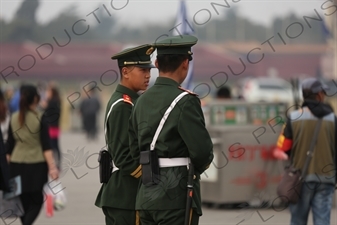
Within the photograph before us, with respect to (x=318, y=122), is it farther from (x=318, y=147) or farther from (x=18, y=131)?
(x=18, y=131)

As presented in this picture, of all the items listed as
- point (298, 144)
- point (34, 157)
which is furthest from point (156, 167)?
point (34, 157)

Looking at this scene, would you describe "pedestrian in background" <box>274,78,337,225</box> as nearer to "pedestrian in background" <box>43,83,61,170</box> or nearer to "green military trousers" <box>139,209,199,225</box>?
"green military trousers" <box>139,209,199,225</box>

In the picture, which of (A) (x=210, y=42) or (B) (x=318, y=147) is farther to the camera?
(A) (x=210, y=42)

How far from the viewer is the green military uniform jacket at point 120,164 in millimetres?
5797

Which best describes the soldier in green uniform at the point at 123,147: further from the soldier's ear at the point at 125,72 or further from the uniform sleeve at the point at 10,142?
the uniform sleeve at the point at 10,142

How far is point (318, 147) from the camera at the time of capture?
7801 millimetres

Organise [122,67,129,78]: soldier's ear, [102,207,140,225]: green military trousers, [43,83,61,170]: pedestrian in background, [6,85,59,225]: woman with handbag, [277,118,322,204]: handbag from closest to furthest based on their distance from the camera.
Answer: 1. [102,207,140,225]: green military trousers
2. [122,67,129,78]: soldier's ear
3. [277,118,322,204]: handbag
4. [6,85,59,225]: woman with handbag
5. [43,83,61,170]: pedestrian in background

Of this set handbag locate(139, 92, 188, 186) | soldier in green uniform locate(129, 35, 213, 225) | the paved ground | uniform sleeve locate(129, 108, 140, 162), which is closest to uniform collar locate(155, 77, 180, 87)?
soldier in green uniform locate(129, 35, 213, 225)

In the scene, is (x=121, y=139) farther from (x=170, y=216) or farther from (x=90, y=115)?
(x=90, y=115)

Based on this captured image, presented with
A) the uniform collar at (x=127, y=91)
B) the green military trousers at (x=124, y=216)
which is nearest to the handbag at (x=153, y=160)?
the green military trousers at (x=124, y=216)

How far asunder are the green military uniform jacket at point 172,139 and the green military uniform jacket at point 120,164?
0.40 meters

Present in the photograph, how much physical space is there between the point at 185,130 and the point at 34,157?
12.7 ft

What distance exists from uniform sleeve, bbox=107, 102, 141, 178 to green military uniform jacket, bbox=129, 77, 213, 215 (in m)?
0.36

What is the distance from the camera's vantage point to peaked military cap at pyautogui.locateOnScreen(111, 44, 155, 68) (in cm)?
610
